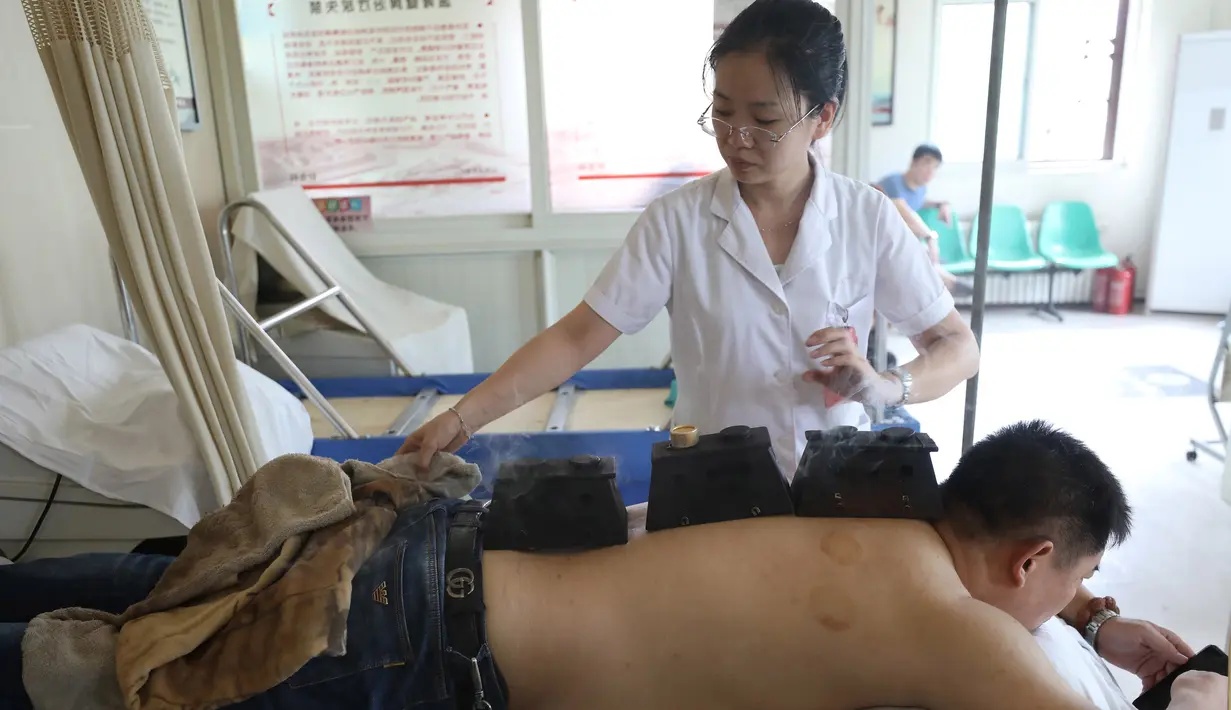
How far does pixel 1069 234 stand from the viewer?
5258 mm

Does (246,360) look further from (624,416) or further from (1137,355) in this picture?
(1137,355)

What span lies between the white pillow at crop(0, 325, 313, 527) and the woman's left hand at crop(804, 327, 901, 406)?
1.27 m

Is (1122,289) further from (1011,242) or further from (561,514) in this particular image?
(561,514)

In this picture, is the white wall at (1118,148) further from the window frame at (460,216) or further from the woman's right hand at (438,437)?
the woman's right hand at (438,437)

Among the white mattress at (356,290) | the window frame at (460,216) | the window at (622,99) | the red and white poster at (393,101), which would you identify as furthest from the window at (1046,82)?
the white mattress at (356,290)

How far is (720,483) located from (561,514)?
185 millimetres

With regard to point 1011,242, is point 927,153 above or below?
above

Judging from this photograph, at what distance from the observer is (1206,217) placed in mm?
4695

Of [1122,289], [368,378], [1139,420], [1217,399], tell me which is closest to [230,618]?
[368,378]

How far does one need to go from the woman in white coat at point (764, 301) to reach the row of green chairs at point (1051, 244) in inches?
171

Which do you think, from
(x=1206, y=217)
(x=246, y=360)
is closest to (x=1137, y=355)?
(x=1206, y=217)

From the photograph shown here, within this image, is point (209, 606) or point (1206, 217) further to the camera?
point (1206, 217)

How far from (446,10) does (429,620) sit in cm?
292

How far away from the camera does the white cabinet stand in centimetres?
449
